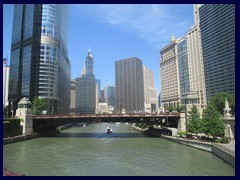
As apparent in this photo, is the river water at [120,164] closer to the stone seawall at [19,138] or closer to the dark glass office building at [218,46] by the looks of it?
the stone seawall at [19,138]

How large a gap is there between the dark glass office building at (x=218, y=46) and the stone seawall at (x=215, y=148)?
369 feet

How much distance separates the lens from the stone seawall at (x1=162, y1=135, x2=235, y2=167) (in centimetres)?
3756

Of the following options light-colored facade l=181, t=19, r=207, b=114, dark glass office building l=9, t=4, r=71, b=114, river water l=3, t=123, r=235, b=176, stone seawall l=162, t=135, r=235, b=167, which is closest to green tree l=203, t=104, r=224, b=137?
stone seawall l=162, t=135, r=235, b=167

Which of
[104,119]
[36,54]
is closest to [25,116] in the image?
[104,119]

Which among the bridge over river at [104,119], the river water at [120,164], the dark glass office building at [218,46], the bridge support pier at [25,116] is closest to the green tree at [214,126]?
the river water at [120,164]

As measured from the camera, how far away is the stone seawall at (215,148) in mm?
37562

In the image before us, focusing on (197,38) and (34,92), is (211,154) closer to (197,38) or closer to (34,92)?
(34,92)

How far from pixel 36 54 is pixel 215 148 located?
143327 millimetres

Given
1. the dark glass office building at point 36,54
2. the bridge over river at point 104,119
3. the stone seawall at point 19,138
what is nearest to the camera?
the stone seawall at point 19,138

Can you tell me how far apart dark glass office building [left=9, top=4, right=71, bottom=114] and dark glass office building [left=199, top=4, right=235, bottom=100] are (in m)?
109

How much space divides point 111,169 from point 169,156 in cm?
1505

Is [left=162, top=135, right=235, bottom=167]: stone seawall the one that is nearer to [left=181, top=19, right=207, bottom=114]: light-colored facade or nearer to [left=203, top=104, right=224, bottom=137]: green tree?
[left=203, top=104, right=224, bottom=137]: green tree

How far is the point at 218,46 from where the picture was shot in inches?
6594
